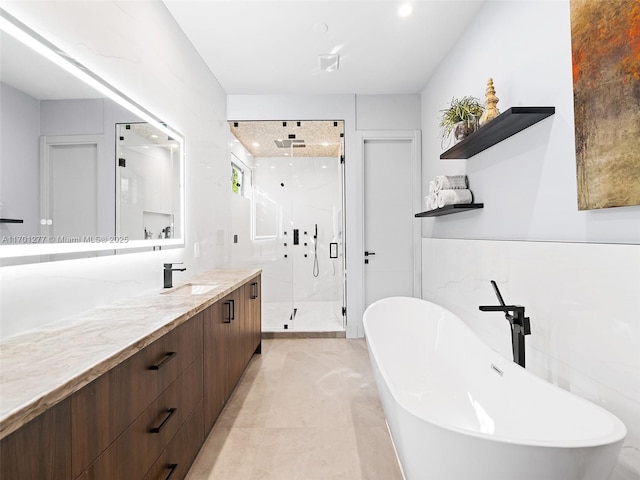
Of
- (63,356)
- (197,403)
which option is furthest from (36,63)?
(197,403)

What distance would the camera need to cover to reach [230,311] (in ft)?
7.46

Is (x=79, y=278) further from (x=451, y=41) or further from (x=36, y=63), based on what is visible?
(x=451, y=41)

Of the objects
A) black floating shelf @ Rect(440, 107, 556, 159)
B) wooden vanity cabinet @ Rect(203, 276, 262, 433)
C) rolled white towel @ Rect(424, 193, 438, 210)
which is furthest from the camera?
rolled white towel @ Rect(424, 193, 438, 210)

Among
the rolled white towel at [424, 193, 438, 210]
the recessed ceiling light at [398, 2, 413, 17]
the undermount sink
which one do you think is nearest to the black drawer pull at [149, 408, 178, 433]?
the undermount sink

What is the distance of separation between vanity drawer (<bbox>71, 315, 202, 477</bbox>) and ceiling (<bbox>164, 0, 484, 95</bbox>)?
7.16 ft

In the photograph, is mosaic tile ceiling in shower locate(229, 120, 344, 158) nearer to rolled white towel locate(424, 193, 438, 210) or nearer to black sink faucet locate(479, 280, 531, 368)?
rolled white towel locate(424, 193, 438, 210)

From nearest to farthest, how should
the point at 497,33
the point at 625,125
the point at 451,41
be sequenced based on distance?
the point at 625,125 < the point at 497,33 < the point at 451,41

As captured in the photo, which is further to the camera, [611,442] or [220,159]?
[220,159]

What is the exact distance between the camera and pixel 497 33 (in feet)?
6.77

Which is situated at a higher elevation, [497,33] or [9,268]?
[497,33]

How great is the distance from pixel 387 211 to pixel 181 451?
2948 mm

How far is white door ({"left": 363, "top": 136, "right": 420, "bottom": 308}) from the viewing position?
375cm

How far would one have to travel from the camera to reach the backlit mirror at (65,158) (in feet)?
3.75

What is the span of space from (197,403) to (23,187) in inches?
48.5
